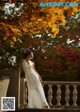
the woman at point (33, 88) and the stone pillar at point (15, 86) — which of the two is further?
the woman at point (33, 88)

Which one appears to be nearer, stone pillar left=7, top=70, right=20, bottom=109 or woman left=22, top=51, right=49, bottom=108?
stone pillar left=7, top=70, right=20, bottom=109

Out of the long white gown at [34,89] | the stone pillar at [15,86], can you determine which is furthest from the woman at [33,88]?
the stone pillar at [15,86]

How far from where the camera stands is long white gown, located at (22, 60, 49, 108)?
11.6 m

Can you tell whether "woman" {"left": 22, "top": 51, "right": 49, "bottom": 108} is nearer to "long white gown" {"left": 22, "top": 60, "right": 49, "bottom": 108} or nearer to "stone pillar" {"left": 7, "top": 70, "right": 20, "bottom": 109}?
"long white gown" {"left": 22, "top": 60, "right": 49, "bottom": 108}

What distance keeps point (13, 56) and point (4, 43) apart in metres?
0.99

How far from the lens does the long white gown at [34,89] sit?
457 inches

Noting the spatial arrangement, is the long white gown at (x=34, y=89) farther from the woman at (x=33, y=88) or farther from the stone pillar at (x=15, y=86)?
the stone pillar at (x=15, y=86)

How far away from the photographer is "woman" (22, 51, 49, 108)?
11578 millimetres

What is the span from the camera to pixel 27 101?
12.7 meters

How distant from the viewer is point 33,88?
11.8 m

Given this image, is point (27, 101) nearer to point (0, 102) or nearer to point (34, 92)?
point (34, 92)

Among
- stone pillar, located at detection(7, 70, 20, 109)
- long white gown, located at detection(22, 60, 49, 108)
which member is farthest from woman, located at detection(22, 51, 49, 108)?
stone pillar, located at detection(7, 70, 20, 109)

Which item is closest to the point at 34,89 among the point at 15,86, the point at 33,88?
the point at 33,88

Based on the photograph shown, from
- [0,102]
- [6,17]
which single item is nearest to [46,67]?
[6,17]
